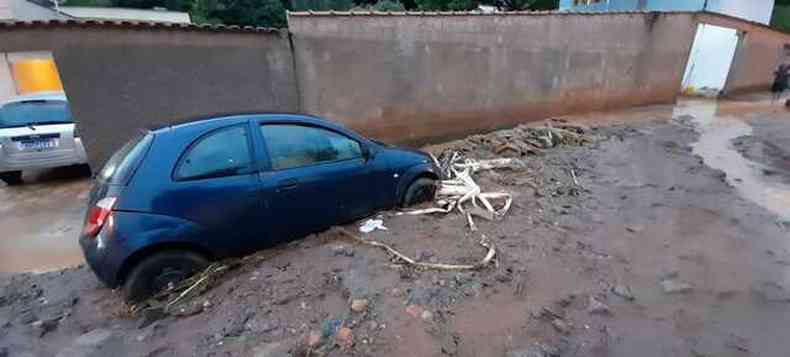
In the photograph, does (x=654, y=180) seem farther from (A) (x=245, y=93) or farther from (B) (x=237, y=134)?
(A) (x=245, y=93)

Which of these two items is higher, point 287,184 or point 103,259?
point 287,184

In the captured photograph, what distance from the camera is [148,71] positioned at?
247 inches

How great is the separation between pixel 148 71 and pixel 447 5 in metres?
19.0

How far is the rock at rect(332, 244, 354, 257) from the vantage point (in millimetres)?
3660

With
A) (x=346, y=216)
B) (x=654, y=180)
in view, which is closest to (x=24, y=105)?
(x=346, y=216)

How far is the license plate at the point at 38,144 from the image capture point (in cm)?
629

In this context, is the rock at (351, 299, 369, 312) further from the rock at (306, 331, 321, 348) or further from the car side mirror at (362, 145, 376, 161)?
the car side mirror at (362, 145, 376, 161)

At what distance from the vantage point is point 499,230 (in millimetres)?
4230

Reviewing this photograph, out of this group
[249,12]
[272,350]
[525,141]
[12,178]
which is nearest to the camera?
[272,350]

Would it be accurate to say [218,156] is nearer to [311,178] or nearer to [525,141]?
[311,178]

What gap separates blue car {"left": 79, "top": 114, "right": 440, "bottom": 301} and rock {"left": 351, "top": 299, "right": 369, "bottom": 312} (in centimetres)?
110

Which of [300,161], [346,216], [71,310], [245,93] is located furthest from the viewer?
[245,93]

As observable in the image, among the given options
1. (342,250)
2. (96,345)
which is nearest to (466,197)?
(342,250)

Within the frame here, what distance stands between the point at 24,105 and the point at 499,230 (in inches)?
309
